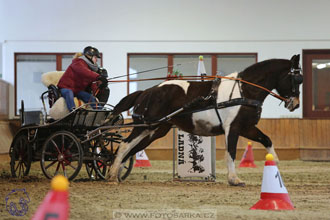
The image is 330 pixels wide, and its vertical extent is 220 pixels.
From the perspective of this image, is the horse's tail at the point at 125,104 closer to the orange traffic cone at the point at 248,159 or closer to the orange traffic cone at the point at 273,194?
the orange traffic cone at the point at 273,194

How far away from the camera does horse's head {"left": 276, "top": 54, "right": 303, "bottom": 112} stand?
284 inches

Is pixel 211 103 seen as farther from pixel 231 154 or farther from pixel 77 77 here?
pixel 77 77

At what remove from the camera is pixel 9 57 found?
13.8 m

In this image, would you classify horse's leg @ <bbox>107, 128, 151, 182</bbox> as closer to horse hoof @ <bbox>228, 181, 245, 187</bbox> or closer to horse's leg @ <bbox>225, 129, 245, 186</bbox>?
horse's leg @ <bbox>225, 129, 245, 186</bbox>

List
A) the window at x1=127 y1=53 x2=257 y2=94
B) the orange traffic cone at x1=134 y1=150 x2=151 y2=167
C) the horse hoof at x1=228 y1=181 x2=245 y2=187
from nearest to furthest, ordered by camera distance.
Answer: the horse hoof at x1=228 y1=181 x2=245 y2=187 → the orange traffic cone at x1=134 y1=150 x2=151 y2=167 → the window at x1=127 y1=53 x2=257 y2=94

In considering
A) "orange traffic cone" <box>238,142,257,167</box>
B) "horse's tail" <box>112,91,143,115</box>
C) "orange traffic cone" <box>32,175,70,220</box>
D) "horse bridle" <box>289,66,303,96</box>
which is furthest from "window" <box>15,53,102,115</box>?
"orange traffic cone" <box>32,175,70,220</box>

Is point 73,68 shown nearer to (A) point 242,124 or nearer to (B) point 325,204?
(A) point 242,124

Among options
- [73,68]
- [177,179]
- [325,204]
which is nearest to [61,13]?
[73,68]

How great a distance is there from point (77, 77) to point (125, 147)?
1.29 meters

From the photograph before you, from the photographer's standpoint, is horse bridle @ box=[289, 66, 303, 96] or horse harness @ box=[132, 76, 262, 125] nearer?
horse harness @ box=[132, 76, 262, 125]

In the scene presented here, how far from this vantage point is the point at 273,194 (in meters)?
4.99

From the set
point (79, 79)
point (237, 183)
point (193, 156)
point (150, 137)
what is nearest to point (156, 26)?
point (79, 79)

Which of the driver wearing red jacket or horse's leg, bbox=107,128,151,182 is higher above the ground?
the driver wearing red jacket

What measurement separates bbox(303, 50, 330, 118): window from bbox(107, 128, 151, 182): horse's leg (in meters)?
7.66
